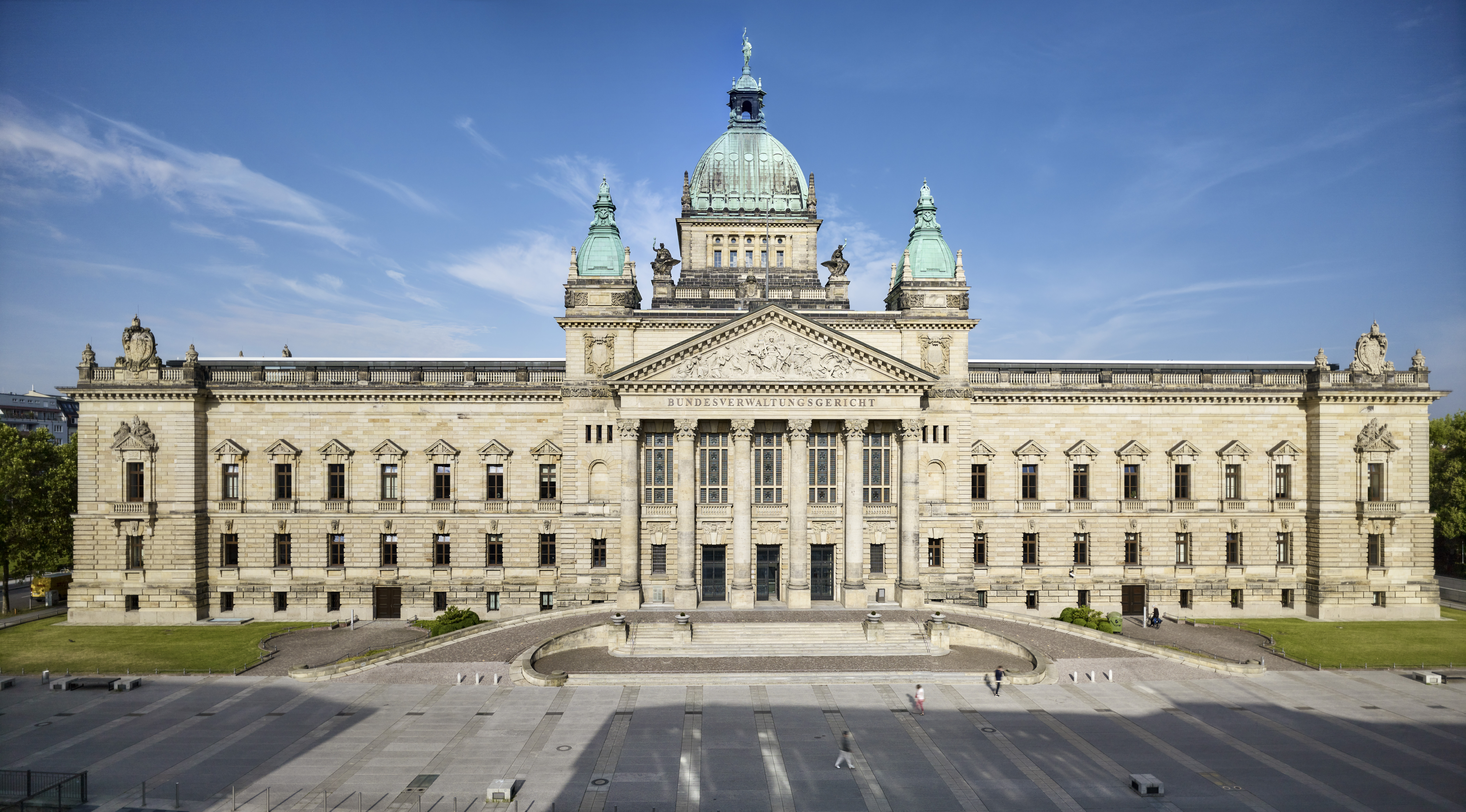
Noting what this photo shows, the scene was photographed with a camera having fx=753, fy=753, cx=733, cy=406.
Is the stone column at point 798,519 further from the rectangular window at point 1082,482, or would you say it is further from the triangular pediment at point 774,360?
the rectangular window at point 1082,482

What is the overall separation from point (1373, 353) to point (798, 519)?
147ft

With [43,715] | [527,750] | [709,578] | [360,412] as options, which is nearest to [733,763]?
[527,750]

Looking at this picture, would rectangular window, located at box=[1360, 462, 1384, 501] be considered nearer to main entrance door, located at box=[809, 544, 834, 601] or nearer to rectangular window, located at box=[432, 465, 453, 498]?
main entrance door, located at box=[809, 544, 834, 601]

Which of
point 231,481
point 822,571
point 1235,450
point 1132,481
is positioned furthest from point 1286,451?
point 231,481

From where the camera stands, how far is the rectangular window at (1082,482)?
5650cm

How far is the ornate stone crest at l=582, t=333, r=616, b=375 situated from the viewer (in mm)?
53844

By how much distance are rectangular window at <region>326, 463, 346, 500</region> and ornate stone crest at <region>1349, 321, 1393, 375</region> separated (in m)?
74.7

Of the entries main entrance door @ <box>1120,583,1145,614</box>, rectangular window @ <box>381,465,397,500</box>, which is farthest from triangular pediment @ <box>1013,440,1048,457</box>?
rectangular window @ <box>381,465,397,500</box>

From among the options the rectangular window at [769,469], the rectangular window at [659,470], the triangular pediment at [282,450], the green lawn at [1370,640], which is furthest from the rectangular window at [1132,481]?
the triangular pediment at [282,450]

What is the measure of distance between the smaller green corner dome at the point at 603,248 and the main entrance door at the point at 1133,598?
44309 mm

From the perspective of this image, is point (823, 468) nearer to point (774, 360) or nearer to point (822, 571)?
point (822, 571)

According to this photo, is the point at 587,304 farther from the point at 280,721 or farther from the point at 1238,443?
the point at 1238,443

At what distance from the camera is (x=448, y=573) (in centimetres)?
5503

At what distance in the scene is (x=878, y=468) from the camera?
2115 inches
